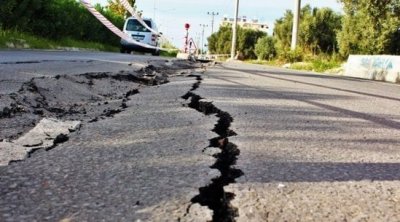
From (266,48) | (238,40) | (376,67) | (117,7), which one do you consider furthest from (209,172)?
(238,40)

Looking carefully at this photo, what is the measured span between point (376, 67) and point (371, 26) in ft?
17.8

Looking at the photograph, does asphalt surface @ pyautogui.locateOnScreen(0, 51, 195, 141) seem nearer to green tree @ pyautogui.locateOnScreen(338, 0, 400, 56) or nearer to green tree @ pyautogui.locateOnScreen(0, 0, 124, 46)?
green tree @ pyautogui.locateOnScreen(0, 0, 124, 46)

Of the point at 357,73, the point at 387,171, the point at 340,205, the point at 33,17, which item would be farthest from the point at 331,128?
the point at 33,17

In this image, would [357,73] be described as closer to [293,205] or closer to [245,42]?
[293,205]

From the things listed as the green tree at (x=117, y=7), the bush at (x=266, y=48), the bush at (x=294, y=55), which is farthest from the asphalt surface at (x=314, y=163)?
the bush at (x=266, y=48)

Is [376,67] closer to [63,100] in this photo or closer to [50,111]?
[63,100]

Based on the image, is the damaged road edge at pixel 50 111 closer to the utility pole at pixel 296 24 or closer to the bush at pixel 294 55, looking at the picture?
the bush at pixel 294 55

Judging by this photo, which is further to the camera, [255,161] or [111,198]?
[255,161]

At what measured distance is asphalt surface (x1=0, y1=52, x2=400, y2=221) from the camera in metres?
1.57

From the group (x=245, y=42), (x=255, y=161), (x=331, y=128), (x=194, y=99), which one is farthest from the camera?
(x=245, y=42)

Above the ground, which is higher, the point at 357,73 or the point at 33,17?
the point at 33,17

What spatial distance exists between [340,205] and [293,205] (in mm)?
163

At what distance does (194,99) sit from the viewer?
14.5ft

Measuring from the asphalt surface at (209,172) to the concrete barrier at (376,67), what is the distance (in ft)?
31.5
